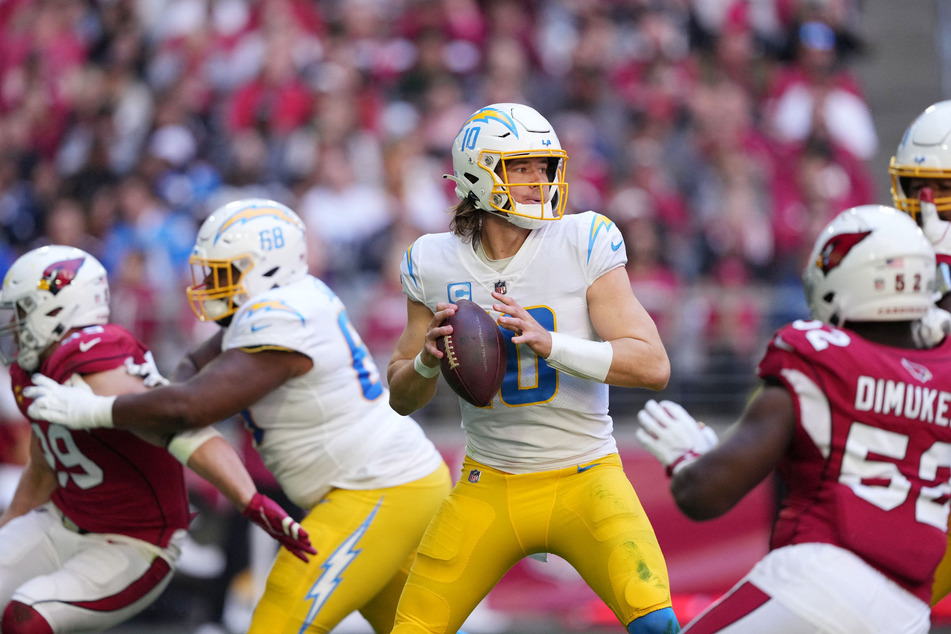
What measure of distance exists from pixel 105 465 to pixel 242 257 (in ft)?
3.10

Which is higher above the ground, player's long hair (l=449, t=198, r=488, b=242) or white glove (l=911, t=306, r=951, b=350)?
player's long hair (l=449, t=198, r=488, b=242)

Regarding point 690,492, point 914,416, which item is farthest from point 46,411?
point 914,416

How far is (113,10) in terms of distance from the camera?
10.9 m

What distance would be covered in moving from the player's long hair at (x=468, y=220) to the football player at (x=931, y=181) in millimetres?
1601

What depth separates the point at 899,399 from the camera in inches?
118

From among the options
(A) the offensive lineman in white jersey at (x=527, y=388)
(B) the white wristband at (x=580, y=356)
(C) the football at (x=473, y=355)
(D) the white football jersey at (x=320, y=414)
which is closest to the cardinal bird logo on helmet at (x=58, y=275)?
(D) the white football jersey at (x=320, y=414)

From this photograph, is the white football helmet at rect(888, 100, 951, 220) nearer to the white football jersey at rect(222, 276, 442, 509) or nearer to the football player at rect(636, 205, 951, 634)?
the football player at rect(636, 205, 951, 634)

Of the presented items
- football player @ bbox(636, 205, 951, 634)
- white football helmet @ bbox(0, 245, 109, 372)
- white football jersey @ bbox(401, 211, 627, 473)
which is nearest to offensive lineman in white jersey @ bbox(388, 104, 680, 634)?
white football jersey @ bbox(401, 211, 627, 473)

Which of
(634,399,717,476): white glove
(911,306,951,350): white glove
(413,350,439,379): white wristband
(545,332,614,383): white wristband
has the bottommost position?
(634,399,717,476): white glove

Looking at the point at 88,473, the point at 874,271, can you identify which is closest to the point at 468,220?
the point at 874,271

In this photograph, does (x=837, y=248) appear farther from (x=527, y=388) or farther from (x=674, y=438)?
(x=527, y=388)

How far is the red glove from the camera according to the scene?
4008 mm

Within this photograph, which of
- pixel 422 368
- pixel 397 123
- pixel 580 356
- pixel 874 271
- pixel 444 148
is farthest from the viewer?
pixel 397 123

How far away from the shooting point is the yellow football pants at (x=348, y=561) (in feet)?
13.2
